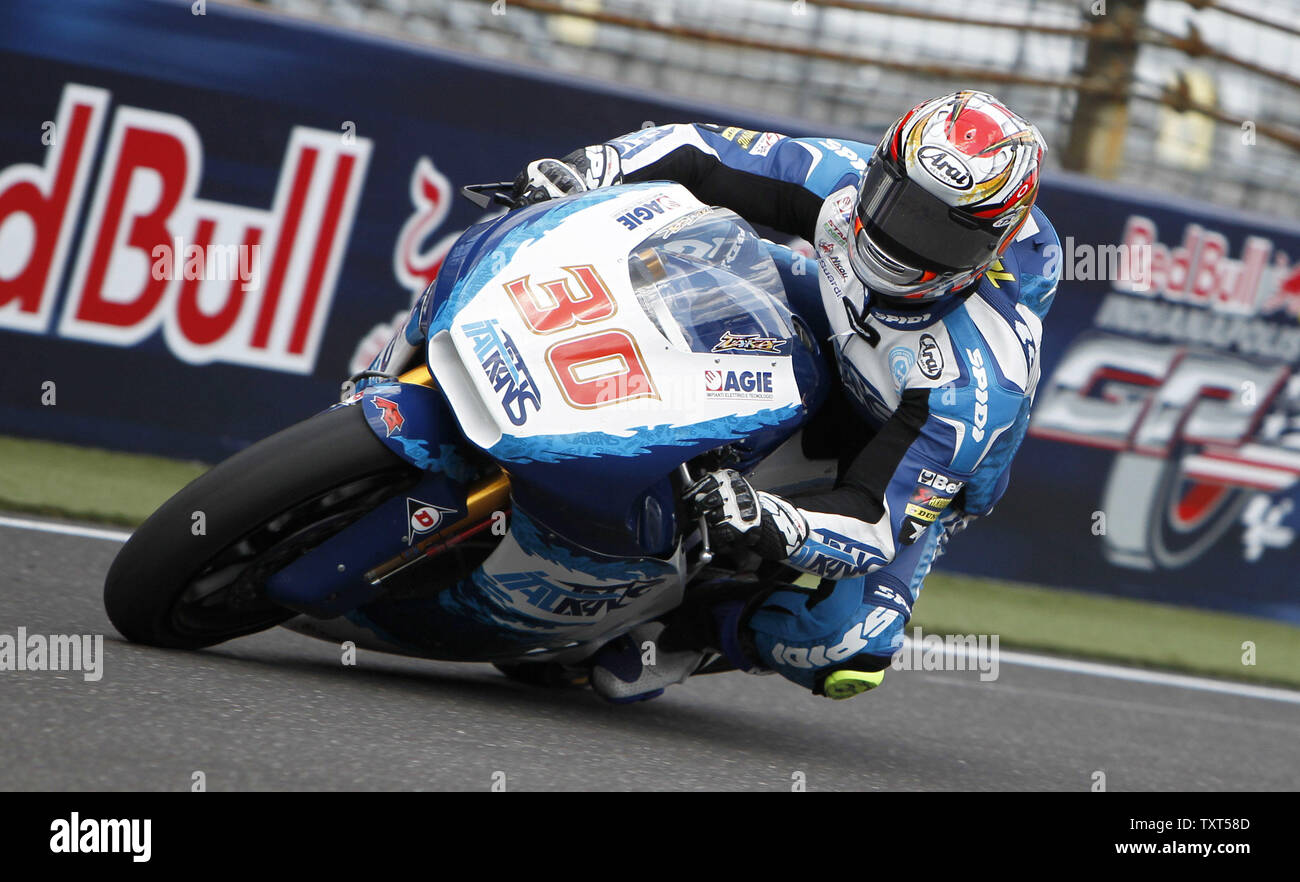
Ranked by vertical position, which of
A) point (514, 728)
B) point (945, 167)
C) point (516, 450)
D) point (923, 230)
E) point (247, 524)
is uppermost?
point (945, 167)

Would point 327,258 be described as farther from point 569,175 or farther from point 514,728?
point 514,728

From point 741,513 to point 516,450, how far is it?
1.51 feet

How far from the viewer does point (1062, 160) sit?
292 inches

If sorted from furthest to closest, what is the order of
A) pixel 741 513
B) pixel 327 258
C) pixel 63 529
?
pixel 327 258, pixel 63 529, pixel 741 513

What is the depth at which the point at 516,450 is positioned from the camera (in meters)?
2.90

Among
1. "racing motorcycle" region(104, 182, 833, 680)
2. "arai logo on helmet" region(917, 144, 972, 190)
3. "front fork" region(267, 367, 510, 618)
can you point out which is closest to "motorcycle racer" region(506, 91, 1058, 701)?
"arai logo on helmet" region(917, 144, 972, 190)

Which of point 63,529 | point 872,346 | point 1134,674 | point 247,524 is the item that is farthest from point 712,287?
point 1134,674

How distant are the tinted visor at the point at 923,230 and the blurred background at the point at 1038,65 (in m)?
3.89

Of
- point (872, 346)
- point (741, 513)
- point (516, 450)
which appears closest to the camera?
point (516, 450)

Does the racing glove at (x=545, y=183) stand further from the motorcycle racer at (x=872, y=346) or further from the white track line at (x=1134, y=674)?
the white track line at (x=1134, y=674)

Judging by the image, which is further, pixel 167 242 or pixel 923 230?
pixel 167 242

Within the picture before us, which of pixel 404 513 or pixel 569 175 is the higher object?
pixel 569 175
